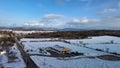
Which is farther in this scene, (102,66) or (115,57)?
(115,57)

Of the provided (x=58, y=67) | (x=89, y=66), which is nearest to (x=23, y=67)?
(x=58, y=67)

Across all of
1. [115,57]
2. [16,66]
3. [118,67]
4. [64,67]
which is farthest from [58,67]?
[115,57]

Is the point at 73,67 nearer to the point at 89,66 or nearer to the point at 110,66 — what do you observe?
the point at 89,66

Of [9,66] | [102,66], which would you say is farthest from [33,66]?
[102,66]

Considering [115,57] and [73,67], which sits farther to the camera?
[115,57]

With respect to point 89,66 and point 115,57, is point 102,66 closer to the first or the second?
point 89,66

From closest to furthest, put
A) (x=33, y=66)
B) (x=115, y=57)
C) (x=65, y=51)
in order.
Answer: (x=33, y=66) < (x=115, y=57) < (x=65, y=51)

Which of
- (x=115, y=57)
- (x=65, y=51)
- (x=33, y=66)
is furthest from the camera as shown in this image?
(x=65, y=51)
